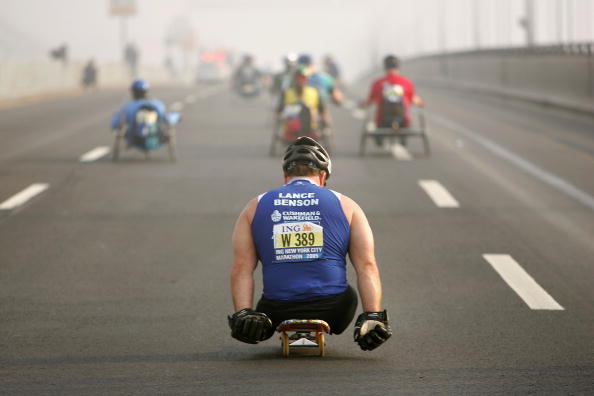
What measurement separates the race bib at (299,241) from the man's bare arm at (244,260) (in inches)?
6.2

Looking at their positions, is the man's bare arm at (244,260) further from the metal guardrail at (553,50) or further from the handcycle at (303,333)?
the metal guardrail at (553,50)

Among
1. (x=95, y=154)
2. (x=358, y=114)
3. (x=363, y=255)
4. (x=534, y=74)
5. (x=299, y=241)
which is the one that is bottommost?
(x=358, y=114)

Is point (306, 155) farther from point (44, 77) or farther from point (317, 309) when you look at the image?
point (44, 77)

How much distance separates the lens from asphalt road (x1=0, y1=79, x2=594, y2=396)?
6727 mm

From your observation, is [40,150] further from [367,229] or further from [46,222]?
[367,229]

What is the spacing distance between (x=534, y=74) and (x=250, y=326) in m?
27.1

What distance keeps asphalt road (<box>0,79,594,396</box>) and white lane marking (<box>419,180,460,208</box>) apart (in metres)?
A: 0.06

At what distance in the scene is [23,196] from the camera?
15.3 m

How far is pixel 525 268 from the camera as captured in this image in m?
10.3

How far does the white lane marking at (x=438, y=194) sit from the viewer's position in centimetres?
1427

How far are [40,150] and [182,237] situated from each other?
10.2 metres

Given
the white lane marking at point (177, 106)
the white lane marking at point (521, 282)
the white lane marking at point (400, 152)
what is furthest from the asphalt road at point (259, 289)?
the white lane marking at point (177, 106)

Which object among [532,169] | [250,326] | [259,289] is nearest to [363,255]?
[250,326]

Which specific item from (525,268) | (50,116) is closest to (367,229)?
(525,268)
